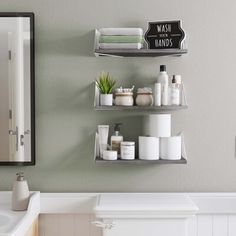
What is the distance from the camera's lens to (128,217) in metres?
2.18

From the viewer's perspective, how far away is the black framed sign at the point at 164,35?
2.26m

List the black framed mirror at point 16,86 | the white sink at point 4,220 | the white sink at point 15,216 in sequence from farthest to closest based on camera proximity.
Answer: the black framed mirror at point 16,86 → the white sink at point 4,220 → the white sink at point 15,216

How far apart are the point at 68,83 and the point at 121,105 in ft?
1.11

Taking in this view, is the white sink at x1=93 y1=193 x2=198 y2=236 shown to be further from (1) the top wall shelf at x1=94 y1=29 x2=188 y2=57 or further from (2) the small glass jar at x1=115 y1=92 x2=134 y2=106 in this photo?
(1) the top wall shelf at x1=94 y1=29 x2=188 y2=57

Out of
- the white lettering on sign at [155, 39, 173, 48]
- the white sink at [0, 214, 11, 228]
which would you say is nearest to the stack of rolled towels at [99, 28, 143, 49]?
the white lettering on sign at [155, 39, 173, 48]

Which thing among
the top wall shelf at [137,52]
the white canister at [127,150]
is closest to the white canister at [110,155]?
the white canister at [127,150]

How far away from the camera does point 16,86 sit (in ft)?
7.78

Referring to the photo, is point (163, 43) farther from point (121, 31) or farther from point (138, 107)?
point (138, 107)

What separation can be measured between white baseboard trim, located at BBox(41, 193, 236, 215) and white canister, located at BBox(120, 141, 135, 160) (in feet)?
0.97

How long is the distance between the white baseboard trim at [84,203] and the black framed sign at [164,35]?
84 centimetres

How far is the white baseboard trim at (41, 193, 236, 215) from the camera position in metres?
2.40

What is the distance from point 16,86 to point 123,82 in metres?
0.58

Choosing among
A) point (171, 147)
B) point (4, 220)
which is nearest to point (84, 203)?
point (4, 220)

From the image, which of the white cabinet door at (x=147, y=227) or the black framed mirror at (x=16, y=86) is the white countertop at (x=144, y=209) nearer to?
the white cabinet door at (x=147, y=227)
